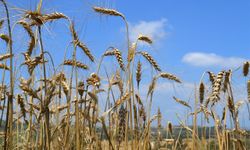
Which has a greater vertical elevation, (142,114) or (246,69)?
(246,69)

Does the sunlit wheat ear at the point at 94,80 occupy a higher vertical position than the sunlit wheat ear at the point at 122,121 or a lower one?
higher

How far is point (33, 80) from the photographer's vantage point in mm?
4023

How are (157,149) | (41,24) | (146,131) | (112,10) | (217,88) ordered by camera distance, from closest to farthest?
1. (41,24)
2. (217,88)
3. (112,10)
4. (146,131)
5. (157,149)

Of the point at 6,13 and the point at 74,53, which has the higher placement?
the point at 6,13

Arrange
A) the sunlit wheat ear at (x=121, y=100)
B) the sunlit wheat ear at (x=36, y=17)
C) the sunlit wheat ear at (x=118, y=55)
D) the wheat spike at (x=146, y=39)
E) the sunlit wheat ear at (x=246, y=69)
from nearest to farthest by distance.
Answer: the sunlit wheat ear at (x=36, y=17) < the sunlit wheat ear at (x=121, y=100) < the sunlit wheat ear at (x=118, y=55) < the wheat spike at (x=146, y=39) < the sunlit wheat ear at (x=246, y=69)

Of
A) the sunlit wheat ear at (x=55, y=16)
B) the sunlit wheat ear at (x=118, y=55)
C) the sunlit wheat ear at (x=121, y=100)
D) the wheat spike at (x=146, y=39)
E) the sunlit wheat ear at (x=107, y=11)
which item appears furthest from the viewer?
the wheat spike at (x=146, y=39)

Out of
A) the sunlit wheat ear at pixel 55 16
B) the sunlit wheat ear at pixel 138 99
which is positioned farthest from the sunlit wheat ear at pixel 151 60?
the sunlit wheat ear at pixel 55 16

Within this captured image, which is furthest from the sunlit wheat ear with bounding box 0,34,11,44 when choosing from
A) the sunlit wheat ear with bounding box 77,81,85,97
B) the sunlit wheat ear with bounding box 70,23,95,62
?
the sunlit wheat ear with bounding box 77,81,85,97

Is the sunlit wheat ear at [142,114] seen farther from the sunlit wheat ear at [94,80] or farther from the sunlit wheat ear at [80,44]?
the sunlit wheat ear at [80,44]

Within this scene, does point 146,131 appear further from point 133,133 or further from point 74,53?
point 74,53

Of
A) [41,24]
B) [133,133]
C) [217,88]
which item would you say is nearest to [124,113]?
[133,133]

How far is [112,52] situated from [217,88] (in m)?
1.22

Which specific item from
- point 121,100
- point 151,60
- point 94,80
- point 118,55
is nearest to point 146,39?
point 151,60

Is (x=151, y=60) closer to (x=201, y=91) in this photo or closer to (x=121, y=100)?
(x=201, y=91)
